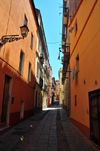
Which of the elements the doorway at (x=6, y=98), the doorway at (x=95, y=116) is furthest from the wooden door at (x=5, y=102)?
the doorway at (x=95, y=116)

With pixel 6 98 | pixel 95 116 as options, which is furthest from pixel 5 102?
pixel 95 116

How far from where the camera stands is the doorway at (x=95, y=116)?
16.5ft

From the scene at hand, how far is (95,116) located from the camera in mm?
5324

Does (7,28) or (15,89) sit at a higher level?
(7,28)

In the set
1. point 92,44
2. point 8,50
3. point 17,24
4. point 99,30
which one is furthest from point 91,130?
point 17,24

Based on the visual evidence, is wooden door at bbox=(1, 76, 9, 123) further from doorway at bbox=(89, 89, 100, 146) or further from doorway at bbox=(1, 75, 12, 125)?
doorway at bbox=(89, 89, 100, 146)

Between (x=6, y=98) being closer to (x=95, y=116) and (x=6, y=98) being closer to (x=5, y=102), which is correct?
(x=5, y=102)

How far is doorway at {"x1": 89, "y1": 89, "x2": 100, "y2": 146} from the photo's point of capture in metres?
5.02

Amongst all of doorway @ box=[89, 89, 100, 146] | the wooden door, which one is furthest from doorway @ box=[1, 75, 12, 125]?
doorway @ box=[89, 89, 100, 146]

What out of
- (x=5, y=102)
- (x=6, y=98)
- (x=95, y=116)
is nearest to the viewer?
(x=95, y=116)

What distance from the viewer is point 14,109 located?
8.53m

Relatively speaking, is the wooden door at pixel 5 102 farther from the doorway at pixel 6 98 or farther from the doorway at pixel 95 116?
the doorway at pixel 95 116

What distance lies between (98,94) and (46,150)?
280cm

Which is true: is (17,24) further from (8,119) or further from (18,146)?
(18,146)
